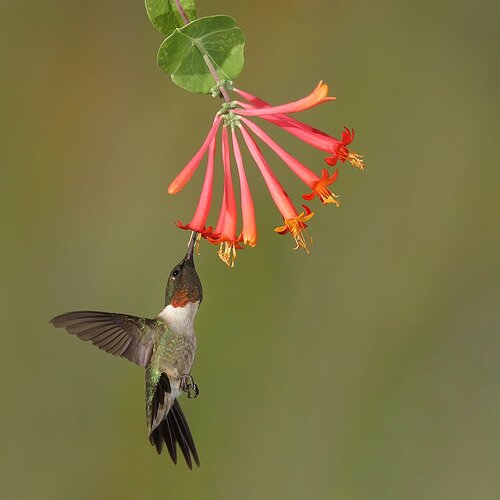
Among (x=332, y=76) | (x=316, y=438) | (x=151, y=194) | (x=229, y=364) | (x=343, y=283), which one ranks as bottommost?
(x=316, y=438)

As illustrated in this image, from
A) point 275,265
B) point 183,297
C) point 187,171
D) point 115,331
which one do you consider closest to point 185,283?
point 183,297

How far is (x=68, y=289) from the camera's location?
2082mm

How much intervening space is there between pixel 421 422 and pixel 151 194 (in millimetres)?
1059

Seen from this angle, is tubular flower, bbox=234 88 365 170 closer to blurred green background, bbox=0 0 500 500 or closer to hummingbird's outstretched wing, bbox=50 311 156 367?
hummingbird's outstretched wing, bbox=50 311 156 367

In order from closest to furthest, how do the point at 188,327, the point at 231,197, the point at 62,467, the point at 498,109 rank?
1. the point at 231,197
2. the point at 188,327
3. the point at 62,467
4. the point at 498,109

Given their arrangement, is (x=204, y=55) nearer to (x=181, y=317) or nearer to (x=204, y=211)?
(x=204, y=211)

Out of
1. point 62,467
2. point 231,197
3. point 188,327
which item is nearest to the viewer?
point 231,197

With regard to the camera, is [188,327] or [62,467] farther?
[62,467]

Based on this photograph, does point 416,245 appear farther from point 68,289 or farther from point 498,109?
point 68,289

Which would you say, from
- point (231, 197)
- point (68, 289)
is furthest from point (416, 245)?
point (231, 197)

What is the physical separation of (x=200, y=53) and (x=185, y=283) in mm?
337

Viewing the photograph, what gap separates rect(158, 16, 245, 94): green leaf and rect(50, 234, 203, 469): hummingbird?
0.25m

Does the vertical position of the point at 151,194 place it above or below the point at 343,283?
above

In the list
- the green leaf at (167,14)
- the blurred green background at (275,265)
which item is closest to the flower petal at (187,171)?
the green leaf at (167,14)
